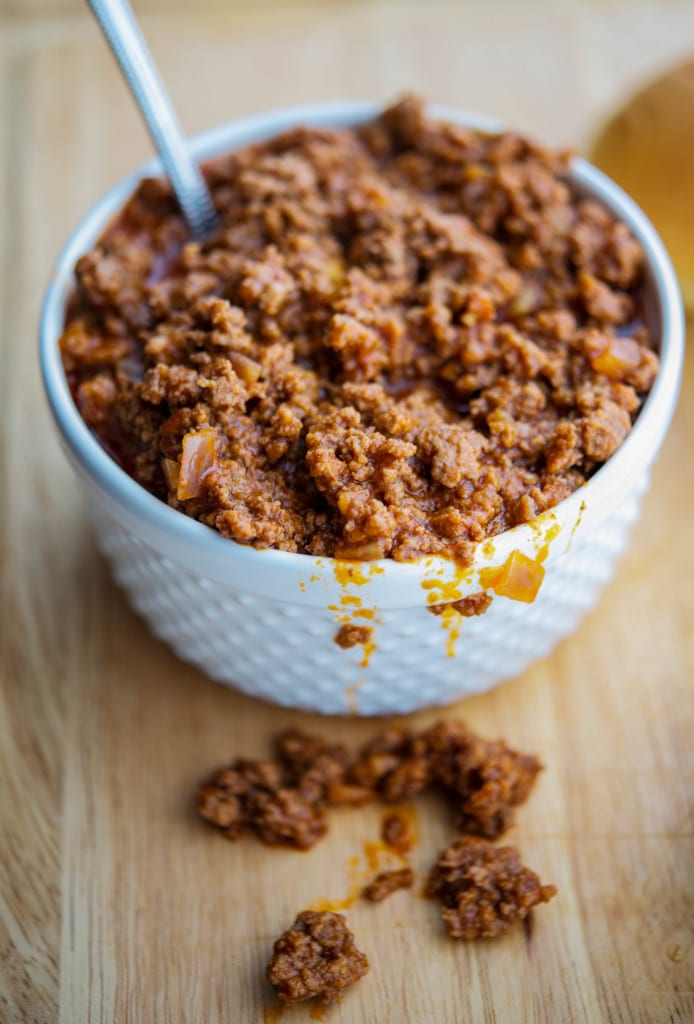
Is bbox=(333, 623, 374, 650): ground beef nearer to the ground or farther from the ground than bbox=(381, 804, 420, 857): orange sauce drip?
farther from the ground

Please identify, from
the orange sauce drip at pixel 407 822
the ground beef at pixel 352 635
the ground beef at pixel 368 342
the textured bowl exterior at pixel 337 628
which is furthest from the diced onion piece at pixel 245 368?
the orange sauce drip at pixel 407 822

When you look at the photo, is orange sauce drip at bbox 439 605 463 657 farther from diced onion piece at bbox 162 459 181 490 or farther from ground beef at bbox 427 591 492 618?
diced onion piece at bbox 162 459 181 490

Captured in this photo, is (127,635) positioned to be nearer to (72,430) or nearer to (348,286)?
(72,430)

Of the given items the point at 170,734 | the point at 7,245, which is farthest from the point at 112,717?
the point at 7,245

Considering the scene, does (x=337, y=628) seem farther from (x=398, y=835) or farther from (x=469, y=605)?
(x=398, y=835)

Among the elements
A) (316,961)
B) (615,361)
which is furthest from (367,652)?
(615,361)

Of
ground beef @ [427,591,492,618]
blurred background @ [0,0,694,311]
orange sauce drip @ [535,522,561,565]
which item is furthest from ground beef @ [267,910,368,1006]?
blurred background @ [0,0,694,311]
